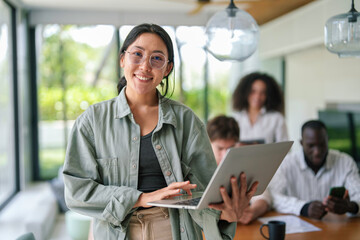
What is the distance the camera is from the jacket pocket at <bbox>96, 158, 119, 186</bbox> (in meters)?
1.30

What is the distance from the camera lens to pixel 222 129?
2.38m

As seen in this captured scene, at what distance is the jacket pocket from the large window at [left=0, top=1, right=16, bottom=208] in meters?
3.48

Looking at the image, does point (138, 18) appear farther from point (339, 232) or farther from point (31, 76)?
point (339, 232)

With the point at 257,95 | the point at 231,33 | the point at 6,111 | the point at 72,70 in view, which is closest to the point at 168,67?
the point at 231,33

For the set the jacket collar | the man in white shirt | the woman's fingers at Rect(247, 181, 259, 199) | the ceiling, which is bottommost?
the man in white shirt

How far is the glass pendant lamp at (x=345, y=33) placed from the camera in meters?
1.82

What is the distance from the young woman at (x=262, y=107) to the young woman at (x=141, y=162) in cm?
235

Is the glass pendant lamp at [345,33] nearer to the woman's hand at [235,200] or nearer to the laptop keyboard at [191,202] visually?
the woman's hand at [235,200]

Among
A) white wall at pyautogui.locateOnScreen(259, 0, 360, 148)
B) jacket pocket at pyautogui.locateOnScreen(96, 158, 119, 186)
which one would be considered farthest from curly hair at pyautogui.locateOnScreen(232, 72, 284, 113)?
jacket pocket at pyautogui.locateOnScreen(96, 158, 119, 186)

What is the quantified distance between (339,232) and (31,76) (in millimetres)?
5098

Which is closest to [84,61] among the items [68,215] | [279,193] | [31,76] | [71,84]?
[71,84]

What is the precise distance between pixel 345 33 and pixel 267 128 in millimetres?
1920

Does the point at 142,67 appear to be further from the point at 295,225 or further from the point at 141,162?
the point at 295,225

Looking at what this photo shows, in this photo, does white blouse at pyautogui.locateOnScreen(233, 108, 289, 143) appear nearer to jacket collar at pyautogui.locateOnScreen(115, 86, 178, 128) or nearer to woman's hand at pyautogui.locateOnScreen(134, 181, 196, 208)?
jacket collar at pyautogui.locateOnScreen(115, 86, 178, 128)
